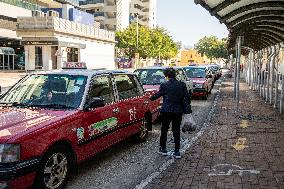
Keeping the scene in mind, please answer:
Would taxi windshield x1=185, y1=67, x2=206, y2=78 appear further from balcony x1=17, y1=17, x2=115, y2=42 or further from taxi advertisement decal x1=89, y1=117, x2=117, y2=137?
balcony x1=17, y1=17, x2=115, y2=42

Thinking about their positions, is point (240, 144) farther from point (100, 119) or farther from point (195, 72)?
point (195, 72)

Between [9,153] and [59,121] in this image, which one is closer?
[9,153]

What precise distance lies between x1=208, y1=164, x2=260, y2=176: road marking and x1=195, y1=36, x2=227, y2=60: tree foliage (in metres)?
103

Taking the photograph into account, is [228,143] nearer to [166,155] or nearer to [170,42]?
[166,155]

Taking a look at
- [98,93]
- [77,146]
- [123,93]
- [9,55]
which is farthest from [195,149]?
[9,55]

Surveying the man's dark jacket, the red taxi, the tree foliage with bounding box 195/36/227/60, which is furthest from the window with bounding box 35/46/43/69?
the tree foliage with bounding box 195/36/227/60

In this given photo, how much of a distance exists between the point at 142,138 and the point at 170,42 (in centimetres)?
8180

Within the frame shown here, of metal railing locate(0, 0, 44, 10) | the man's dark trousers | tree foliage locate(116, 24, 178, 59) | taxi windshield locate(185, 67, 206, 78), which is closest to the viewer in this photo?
the man's dark trousers

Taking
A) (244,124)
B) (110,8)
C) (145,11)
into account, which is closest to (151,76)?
(244,124)

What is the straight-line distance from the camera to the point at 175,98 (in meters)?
7.08

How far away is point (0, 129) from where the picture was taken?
15.6ft

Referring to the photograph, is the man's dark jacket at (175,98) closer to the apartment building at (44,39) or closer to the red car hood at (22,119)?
the red car hood at (22,119)

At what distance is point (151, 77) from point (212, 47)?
107 meters

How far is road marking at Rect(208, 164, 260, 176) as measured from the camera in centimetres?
630
